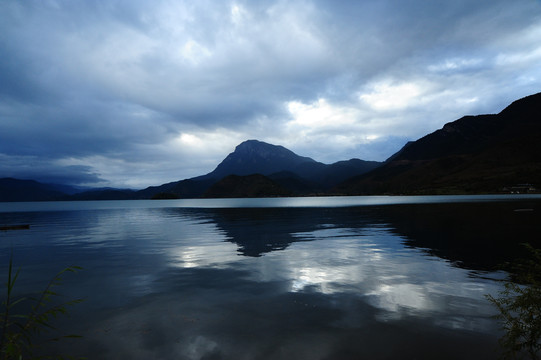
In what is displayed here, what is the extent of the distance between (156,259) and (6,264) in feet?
48.8

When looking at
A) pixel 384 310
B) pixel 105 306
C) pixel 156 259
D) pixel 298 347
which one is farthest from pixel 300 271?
pixel 156 259

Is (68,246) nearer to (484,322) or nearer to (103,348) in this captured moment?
(103,348)

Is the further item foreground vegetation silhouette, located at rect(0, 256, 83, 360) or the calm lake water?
the calm lake water

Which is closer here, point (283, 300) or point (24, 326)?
point (24, 326)

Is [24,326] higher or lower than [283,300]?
higher

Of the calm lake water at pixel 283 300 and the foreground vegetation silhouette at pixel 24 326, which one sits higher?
the foreground vegetation silhouette at pixel 24 326

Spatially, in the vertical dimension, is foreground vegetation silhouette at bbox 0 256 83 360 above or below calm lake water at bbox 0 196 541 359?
above

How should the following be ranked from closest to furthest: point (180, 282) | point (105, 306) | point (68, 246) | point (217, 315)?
1. point (217, 315)
2. point (105, 306)
3. point (180, 282)
4. point (68, 246)

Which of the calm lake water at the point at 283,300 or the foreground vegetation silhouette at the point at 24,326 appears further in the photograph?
the calm lake water at the point at 283,300

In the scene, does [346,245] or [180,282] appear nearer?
[180,282]

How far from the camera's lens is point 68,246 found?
130 ft

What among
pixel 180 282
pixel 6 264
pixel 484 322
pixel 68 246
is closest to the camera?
pixel 484 322

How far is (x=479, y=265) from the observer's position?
78.7 ft

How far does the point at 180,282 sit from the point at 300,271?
9.27 m
